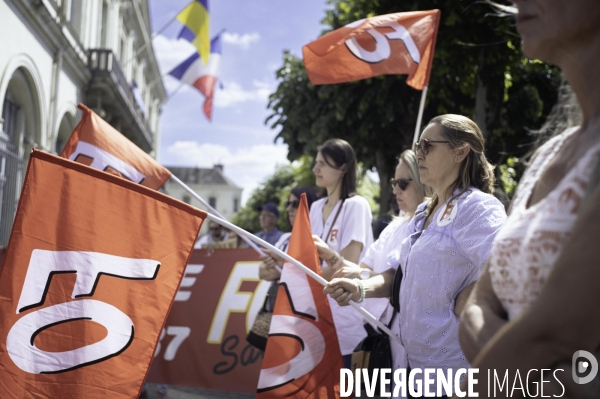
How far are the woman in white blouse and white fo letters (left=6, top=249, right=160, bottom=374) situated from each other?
1.47 m

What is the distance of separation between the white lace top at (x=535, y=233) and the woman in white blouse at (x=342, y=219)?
8.83ft

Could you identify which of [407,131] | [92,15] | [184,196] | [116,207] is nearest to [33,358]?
[116,207]

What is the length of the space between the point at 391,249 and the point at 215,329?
3.57 metres

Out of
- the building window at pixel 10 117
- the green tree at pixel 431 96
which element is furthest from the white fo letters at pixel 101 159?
the building window at pixel 10 117

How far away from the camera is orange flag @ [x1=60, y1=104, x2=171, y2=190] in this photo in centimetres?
419

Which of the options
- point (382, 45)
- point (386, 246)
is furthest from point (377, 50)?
point (386, 246)

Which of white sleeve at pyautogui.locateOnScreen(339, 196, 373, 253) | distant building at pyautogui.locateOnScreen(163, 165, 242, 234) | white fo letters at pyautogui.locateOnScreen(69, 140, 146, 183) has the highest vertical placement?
distant building at pyautogui.locateOnScreen(163, 165, 242, 234)

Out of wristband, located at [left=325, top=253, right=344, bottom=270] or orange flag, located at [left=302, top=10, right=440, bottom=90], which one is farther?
orange flag, located at [left=302, top=10, right=440, bottom=90]

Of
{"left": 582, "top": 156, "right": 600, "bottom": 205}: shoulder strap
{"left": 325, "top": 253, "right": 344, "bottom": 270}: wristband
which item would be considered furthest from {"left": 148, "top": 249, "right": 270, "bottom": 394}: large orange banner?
{"left": 582, "top": 156, "right": 600, "bottom": 205}: shoulder strap

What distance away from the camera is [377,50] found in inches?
218

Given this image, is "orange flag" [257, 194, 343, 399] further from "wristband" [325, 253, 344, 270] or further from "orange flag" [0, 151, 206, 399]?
"orange flag" [0, 151, 206, 399]

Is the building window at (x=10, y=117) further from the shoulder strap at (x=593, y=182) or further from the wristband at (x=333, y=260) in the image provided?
the shoulder strap at (x=593, y=182)

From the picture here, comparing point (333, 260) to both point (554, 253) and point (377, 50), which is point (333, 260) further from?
point (554, 253)

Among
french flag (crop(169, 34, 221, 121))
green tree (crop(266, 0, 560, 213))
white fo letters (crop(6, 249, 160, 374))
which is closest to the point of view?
white fo letters (crop(6, 249, 160, 374))
